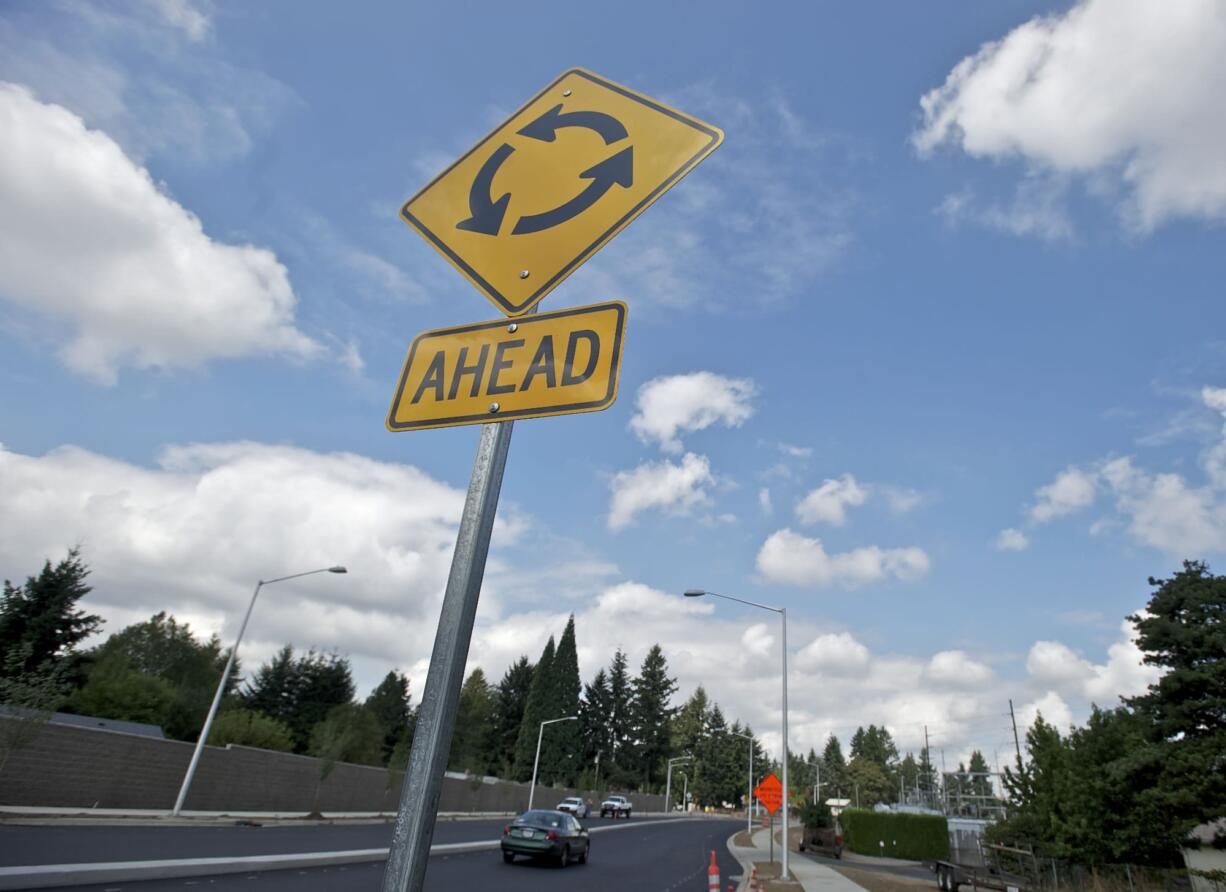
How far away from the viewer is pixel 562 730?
83938 mm

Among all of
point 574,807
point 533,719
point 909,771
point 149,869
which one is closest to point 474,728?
point 533,719

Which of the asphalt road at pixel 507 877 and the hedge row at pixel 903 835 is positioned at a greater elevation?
the hedge row at pixel 903 835

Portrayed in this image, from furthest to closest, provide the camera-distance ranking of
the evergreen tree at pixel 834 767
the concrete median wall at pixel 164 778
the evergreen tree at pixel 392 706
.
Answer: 1. the evergreen tree at pixel 834 767
2. the evergreen tree at pixel 392 706
3. the concrete median wall at pixel 164 778

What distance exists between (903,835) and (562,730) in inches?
1819

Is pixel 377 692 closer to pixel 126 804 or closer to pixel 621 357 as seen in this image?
pixel 126 804

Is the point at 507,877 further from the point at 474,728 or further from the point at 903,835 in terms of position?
the point at 474,728

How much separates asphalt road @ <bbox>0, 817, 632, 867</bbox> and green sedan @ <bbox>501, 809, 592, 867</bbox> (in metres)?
3.93

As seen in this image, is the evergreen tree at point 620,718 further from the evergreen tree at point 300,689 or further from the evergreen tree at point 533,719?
the evergreen tree at point 300,689

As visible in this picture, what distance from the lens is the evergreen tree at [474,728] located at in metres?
65.6

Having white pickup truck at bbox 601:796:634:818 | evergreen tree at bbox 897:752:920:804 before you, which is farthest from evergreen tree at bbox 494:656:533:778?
evergreen tree at bbox 897:752:920:804

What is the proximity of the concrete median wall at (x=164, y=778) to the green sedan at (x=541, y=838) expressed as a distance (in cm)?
742

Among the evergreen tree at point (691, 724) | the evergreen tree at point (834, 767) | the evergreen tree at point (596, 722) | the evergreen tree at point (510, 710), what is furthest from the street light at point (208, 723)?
the evergreen tree at point (834, 767)

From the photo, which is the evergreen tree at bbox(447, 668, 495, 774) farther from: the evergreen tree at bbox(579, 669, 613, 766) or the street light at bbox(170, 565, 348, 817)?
the street light at bbox(170, 565, 348, 817)

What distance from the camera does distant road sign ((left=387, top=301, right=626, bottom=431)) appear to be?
7.22 feet
